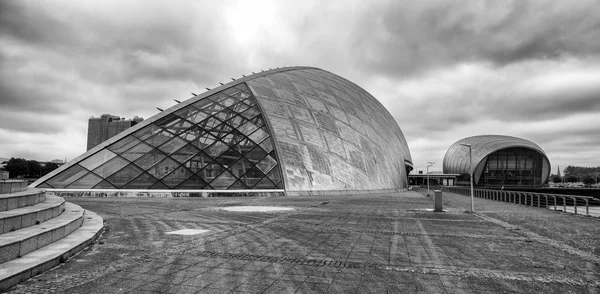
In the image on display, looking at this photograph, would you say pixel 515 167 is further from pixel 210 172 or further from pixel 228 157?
pixel 210 172

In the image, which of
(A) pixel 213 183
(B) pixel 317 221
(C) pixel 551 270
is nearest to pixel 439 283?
(C) pixel 551 270

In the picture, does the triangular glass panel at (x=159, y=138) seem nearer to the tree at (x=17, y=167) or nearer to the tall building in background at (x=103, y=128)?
the tall building in background at (x=103, y=128)

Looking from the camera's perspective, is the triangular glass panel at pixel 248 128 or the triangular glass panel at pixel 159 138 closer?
the triangular glass panel at pixel 159 138

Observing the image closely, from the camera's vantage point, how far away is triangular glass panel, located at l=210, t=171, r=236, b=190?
90.3 ft

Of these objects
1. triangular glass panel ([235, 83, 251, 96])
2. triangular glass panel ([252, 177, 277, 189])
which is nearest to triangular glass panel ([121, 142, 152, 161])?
triangular glass panel ([252, 177, 277, 189])

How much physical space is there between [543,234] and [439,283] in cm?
800

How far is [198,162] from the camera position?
1095 inches

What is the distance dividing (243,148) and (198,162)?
379cm

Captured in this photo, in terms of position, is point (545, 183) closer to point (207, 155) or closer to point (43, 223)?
point (207, 155)

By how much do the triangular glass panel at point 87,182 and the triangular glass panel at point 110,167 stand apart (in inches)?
13.6

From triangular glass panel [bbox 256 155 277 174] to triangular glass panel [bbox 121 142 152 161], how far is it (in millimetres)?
8344

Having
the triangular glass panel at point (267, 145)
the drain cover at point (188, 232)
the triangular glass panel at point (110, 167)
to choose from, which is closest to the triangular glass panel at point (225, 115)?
the triangular glass panel at point (267, 145)

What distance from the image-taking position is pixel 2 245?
5.70 m

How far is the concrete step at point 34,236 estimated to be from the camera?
19.4ft
